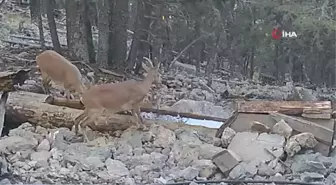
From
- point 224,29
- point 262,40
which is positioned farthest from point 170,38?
point 262,40

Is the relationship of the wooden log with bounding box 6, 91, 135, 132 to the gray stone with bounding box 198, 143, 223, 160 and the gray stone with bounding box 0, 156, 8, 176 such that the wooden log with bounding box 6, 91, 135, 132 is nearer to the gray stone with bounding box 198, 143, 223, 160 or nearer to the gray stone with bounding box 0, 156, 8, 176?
the gray stone with bounding box 198, 143, 223, 160

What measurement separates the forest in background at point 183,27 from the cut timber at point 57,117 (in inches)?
164

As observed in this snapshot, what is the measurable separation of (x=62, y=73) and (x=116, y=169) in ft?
8.51

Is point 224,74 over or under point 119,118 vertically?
under

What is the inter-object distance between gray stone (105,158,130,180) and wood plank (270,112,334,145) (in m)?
1.97

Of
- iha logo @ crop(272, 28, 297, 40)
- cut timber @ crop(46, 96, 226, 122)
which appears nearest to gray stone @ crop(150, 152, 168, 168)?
cut timber @ crop(46, 96, 226, 122)

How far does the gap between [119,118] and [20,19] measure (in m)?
10.6

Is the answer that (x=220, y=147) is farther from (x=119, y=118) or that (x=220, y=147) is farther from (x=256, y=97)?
(x=256, y=97)

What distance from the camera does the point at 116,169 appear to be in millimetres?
6039

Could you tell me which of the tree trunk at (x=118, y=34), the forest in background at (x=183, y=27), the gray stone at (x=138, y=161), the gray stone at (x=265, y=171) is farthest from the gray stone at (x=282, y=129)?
the tree trunk at (x=118, y=34)

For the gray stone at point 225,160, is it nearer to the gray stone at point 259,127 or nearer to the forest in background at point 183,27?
the gray stone at point 259,127

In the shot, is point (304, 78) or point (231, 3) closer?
point (231, 3)

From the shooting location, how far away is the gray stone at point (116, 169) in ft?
19.5

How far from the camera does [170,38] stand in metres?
13.8
